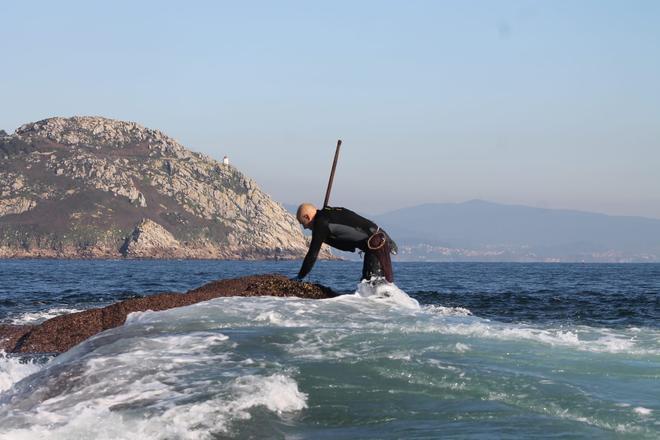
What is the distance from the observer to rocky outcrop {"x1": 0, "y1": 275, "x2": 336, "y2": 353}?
13.7 meters

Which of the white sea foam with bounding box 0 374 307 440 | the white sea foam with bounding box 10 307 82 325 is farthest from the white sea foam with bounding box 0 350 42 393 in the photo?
the white sea foam with bounding box 10 307 82 325

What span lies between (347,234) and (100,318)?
419cm

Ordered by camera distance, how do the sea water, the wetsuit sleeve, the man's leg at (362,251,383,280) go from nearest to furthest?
the sea water
the wetsuit sleeve
the man's leg at (362,251,383,280)

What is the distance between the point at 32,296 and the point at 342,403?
2652 cm

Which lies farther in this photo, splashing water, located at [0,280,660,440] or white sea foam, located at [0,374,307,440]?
splashing water, located at [0,280,660,440]

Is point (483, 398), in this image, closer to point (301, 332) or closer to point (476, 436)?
point (476, 436)

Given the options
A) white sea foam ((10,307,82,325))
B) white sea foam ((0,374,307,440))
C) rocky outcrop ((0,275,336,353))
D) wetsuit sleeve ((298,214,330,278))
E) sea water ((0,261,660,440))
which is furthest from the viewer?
white sea foam ((10,307,82,325))

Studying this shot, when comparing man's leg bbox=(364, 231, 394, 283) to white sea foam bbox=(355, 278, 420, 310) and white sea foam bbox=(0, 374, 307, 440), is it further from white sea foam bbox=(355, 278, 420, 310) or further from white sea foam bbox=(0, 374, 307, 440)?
white sea foam bbox=(0, 374, 307, 440)

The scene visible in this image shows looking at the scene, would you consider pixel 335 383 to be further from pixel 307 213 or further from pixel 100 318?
pixel 100 318

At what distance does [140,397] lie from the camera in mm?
7289

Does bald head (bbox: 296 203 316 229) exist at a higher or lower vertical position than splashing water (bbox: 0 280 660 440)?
higher

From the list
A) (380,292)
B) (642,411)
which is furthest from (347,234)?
(642,411)

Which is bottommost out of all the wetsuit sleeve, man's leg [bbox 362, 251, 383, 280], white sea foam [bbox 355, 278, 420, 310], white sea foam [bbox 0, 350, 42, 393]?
white sea foam [bbox 0, 350, 42, 393]

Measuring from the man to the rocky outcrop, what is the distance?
2.30 feet
